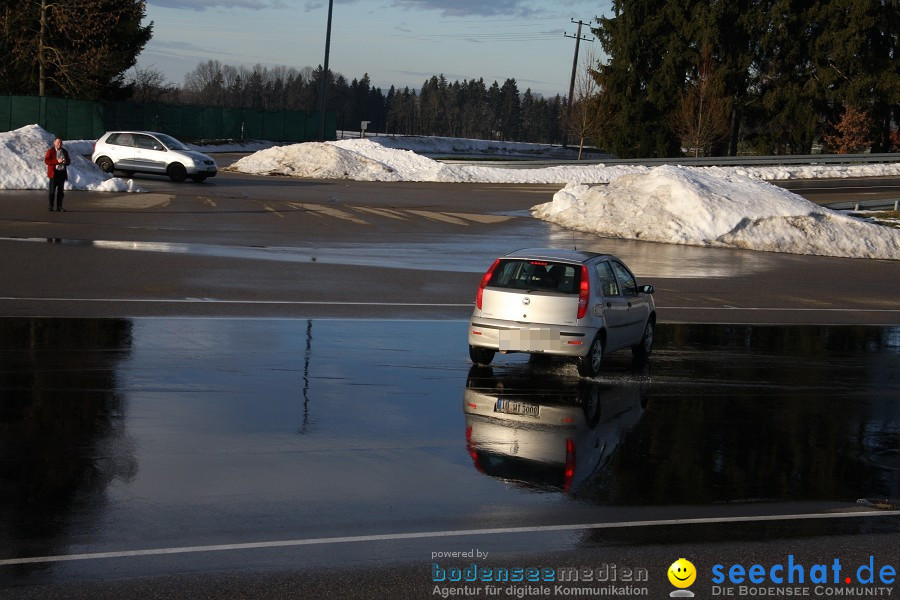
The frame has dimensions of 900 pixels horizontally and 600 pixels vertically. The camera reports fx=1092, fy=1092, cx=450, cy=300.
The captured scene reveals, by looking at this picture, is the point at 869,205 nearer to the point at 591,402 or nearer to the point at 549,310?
the point at 549,310

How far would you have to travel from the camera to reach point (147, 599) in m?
5.64

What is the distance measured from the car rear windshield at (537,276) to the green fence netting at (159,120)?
4897cm

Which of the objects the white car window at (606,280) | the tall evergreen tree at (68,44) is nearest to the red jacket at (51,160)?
the white car window at (606,280)

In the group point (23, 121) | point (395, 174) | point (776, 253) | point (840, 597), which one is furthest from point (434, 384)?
point (23, 121)

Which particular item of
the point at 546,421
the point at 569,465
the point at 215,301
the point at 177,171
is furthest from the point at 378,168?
the point at 569,465

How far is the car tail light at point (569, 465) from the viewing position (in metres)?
8.21

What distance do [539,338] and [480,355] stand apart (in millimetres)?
868

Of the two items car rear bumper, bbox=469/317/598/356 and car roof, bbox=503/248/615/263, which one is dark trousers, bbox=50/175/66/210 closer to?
car roof, bbox=503/248/615/263

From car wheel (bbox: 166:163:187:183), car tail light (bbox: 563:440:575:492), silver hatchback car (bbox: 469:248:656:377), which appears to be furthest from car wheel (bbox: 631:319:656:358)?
car wheel (bbox: 166:163:187:183)

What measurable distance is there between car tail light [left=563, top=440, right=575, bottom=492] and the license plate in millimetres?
1083

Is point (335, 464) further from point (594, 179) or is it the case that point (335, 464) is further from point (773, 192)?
point (594, 179)

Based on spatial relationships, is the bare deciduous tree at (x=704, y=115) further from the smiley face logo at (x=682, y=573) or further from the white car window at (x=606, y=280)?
the smiley face logo at (x=682, y=573)

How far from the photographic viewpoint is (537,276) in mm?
12703

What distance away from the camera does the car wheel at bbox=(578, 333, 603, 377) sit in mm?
12320
